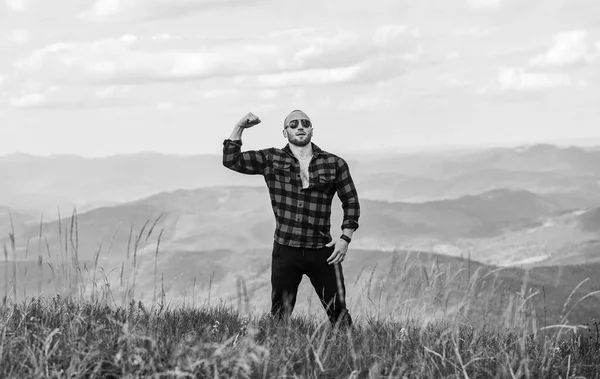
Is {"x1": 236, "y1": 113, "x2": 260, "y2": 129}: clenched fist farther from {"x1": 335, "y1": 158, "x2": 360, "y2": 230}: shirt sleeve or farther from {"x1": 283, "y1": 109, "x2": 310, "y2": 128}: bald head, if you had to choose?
{"x1": 335, "y1": 158, "x2": 360, "y2": 230}: shirt sleeve

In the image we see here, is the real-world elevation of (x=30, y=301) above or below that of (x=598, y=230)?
above

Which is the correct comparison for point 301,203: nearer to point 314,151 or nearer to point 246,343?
point 314,151

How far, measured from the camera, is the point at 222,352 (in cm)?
461

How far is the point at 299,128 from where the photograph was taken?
23.1 feet

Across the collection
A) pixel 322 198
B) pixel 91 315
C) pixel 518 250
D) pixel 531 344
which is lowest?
pixel 518 250

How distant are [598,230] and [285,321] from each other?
146 metres

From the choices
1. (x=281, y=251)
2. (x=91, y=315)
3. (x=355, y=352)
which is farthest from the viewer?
(x=281, y=251)

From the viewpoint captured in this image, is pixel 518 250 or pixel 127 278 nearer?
pixel 127 278

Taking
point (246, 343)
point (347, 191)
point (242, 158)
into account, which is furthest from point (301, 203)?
point (246, 343)

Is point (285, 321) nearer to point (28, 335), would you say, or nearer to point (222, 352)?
point (222, 352)

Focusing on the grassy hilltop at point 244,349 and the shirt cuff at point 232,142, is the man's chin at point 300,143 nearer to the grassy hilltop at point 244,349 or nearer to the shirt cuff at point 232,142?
the shirt cuff at point 232,142

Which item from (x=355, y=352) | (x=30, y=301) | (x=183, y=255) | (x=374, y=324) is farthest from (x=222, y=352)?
(x=183, y=255)

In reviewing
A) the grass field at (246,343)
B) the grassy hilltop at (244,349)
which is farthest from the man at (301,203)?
the grassy hilltop at (244,349)

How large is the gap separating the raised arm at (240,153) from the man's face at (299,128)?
0.35 metres
